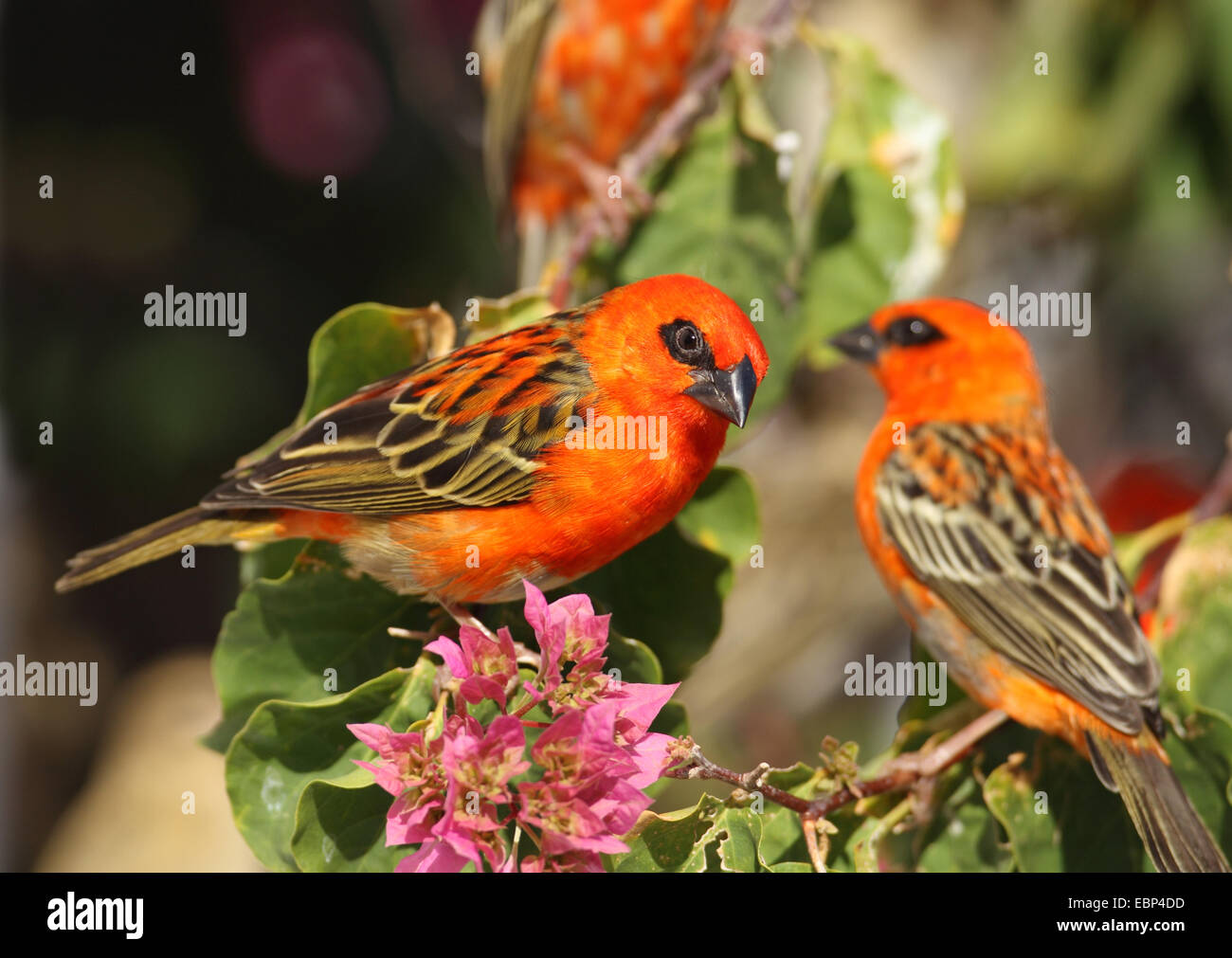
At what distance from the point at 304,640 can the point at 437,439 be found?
0.42 m

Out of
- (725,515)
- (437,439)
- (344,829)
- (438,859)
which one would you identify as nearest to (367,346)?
(437,439)

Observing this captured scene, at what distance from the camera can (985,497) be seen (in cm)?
275

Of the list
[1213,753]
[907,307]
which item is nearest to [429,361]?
[907,307]

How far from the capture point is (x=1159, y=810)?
2.15 metres

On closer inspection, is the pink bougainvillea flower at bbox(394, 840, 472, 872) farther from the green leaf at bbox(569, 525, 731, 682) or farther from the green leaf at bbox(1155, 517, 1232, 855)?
the green leaf at bbox(1155, 517, 1232, 855)

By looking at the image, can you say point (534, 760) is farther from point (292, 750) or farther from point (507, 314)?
point (507, 314)

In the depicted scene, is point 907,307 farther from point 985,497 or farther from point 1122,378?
point 1122,378

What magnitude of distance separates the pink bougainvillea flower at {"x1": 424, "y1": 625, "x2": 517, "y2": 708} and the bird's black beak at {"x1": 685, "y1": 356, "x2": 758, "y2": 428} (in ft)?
1.68

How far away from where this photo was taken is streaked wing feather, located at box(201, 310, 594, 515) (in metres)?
2.05

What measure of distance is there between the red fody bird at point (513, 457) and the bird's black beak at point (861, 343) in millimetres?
873

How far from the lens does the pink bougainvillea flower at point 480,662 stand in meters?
1.60

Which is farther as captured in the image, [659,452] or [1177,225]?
[1177,225]

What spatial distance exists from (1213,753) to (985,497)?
0.73 meters

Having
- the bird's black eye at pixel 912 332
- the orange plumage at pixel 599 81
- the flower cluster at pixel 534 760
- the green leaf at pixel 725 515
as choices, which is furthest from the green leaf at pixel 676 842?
the orange plumage at pixel 599 81
